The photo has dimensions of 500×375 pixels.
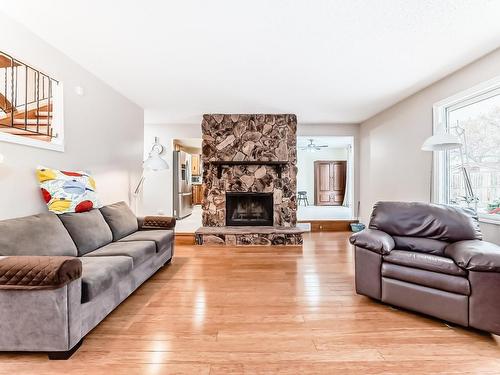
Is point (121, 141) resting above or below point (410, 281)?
above

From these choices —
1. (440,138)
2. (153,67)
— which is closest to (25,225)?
(153,67)

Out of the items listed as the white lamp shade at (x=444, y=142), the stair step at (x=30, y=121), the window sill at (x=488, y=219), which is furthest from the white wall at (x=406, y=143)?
the stair step at (x=30, y=121)

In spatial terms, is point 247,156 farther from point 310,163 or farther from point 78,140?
point 310,163

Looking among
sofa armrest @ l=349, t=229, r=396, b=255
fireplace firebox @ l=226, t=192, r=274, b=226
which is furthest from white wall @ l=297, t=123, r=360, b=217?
sofa armrest @ l=349, t=229, r=396, b=255

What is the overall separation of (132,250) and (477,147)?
13.0ft

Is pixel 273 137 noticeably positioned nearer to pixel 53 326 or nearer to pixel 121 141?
pixel 121 141

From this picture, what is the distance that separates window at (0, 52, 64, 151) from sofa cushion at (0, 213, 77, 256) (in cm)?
70

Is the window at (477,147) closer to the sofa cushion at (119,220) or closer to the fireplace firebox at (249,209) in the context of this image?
the fireplace firebox at (249,209)

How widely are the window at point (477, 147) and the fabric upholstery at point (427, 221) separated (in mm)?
485

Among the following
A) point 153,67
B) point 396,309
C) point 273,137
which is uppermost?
point 153,67

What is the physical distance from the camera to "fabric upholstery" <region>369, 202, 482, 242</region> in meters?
2.41

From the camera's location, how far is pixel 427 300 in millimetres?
2092

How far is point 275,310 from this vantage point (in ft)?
7.43

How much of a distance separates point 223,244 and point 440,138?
3.51 metres
